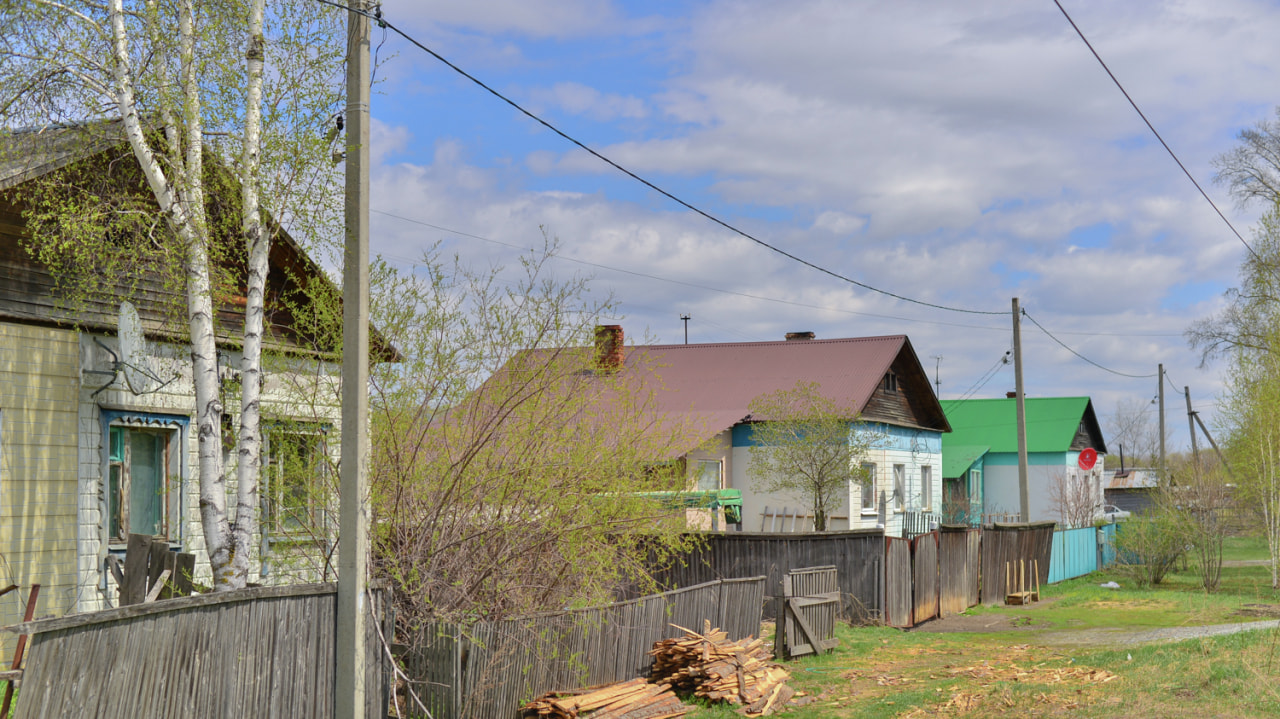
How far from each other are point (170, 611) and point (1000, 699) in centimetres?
784

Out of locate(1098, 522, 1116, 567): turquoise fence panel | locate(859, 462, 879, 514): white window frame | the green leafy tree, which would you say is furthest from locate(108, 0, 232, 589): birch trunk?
locate(1098, 522, 1116, 567): turquoise fence panel

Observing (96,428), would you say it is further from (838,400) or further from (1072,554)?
(1072,554)

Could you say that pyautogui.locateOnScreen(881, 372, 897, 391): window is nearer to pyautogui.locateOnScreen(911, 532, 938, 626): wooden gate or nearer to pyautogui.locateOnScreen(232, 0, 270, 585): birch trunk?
pyautogui.locateOnScreen(911, 532, 938, 626): wooden gate

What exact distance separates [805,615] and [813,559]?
3.67 meters

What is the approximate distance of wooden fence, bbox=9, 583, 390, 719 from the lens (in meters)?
6.21

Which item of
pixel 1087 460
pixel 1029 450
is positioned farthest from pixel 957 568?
pixel 1029 450

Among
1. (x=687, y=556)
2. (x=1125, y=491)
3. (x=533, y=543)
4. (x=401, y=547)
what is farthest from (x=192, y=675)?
(x=1125, y=491)

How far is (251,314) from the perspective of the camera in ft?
34.6

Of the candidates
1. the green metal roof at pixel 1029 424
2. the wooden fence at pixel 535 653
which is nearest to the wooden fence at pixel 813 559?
the wooden fence at pixel 535 653

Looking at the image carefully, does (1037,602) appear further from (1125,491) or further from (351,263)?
(1125,491)

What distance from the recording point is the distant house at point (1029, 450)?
44656 mm

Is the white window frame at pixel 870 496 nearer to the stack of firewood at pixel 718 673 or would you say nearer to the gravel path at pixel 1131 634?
the gravel path at pixel 1131 634

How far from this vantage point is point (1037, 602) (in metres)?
23.1

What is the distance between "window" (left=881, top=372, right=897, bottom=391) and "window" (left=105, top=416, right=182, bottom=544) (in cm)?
2272
